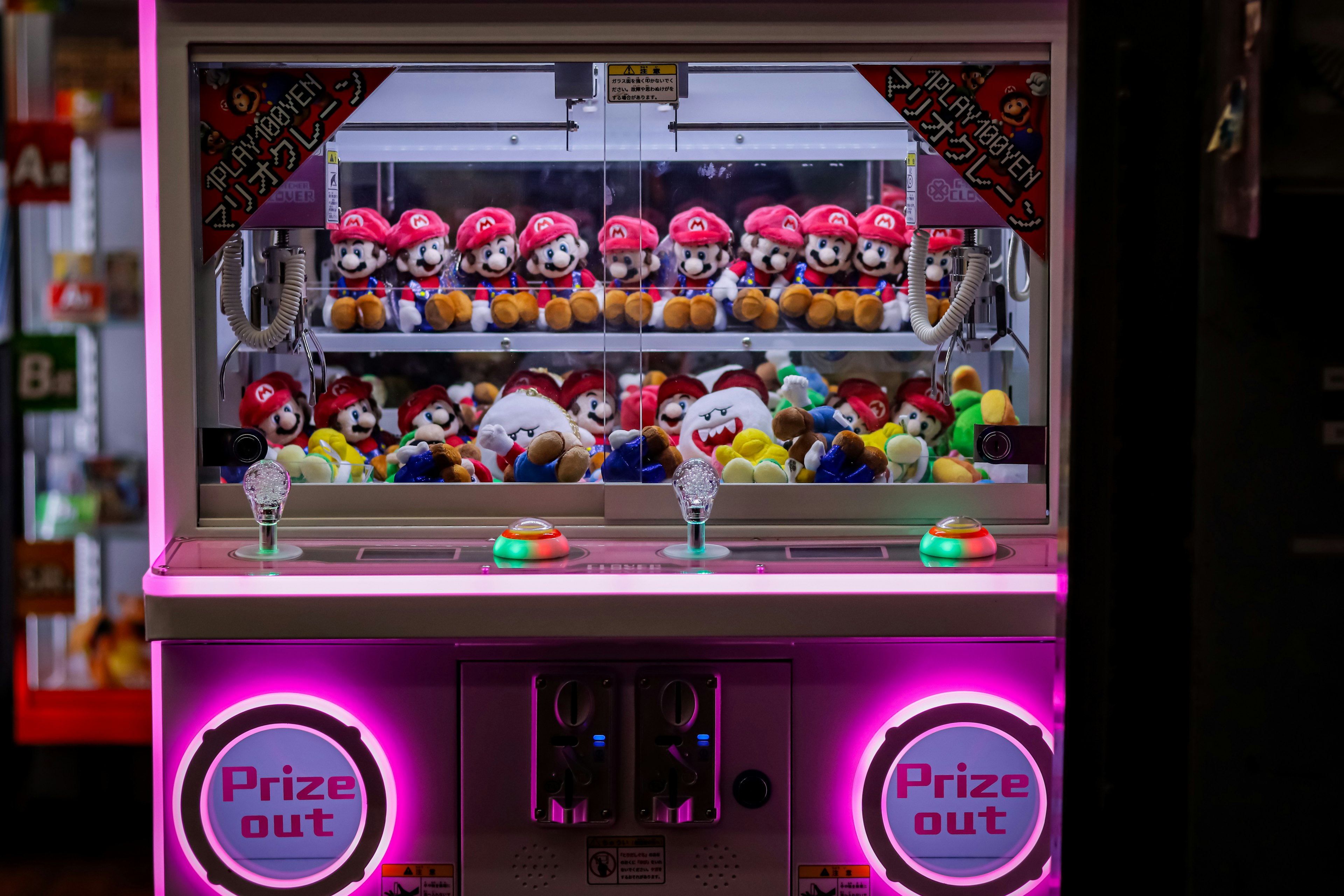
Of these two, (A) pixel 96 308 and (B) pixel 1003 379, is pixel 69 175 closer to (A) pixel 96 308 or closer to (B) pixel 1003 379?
(A) pixel 96 308

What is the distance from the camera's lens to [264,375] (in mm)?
2146

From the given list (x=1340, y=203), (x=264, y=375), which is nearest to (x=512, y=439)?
(x=264, y=375)

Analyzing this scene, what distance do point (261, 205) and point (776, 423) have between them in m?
1.03

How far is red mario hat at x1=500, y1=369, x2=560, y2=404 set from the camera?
2318 millimetres

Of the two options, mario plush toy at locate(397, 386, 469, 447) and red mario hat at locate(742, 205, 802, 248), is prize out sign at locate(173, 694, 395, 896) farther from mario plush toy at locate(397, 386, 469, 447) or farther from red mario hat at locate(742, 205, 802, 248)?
red mario hat at locate(742, 205, 802, 248)

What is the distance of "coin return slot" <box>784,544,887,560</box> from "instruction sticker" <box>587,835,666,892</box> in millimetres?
518

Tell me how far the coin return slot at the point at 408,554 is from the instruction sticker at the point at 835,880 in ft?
2.54

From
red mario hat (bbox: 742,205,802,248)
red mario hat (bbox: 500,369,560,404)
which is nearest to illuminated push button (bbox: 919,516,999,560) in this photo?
red mario hat (bbox: 742,205,802,248)

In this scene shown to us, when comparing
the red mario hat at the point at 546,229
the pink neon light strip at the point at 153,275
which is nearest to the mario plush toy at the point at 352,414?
the pink neon light strip at the point at 153,275

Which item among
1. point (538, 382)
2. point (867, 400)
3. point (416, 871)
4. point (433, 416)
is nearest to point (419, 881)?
point (416, 871)

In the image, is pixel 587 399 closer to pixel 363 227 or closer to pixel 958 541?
pixel 363 227

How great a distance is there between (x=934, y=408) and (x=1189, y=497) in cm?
144

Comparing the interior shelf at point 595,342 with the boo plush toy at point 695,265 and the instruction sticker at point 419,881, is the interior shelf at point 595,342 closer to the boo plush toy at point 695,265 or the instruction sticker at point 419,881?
the boo plush toy at point 695,265

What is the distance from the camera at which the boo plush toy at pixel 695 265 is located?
226cm
